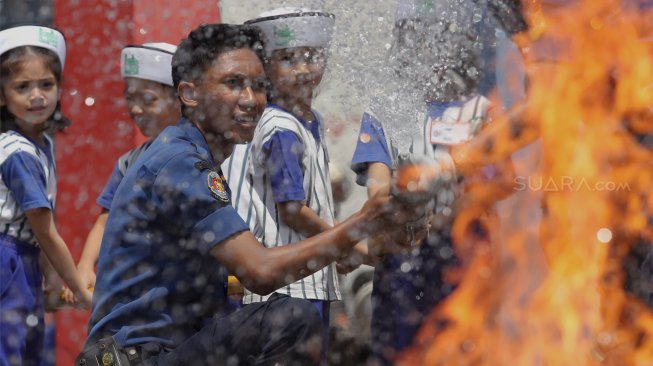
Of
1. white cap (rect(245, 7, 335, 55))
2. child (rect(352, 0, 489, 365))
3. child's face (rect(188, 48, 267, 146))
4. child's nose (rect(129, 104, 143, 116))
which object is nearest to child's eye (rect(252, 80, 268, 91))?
child's face (rect(188, 48, 267, 146))

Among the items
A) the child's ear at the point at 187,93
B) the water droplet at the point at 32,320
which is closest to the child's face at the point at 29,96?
the water droplet at the point at 32,320

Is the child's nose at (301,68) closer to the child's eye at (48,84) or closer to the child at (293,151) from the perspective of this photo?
the child at (293,151)

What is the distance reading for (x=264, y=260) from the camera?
11.3 feet

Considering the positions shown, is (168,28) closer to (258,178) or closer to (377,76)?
(377,76)

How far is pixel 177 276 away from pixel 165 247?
0.09 m

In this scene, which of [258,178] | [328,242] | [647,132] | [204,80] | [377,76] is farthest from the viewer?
[377,76]

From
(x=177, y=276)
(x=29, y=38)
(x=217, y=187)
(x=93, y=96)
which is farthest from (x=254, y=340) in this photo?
(x=93, y=96)

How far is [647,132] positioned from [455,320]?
1037 millimetres

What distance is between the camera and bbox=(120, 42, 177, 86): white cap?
5016mm

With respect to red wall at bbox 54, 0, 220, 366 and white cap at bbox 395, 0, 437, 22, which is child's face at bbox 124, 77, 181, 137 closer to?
red wall at bbox 54, 0, 220, 366

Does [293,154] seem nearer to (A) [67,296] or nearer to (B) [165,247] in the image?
(B) [165,247]

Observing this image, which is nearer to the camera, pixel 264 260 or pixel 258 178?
pixel 264 260

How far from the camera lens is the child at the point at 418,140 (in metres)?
4.64

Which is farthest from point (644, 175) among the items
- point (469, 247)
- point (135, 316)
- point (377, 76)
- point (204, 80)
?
point (135, 316)
